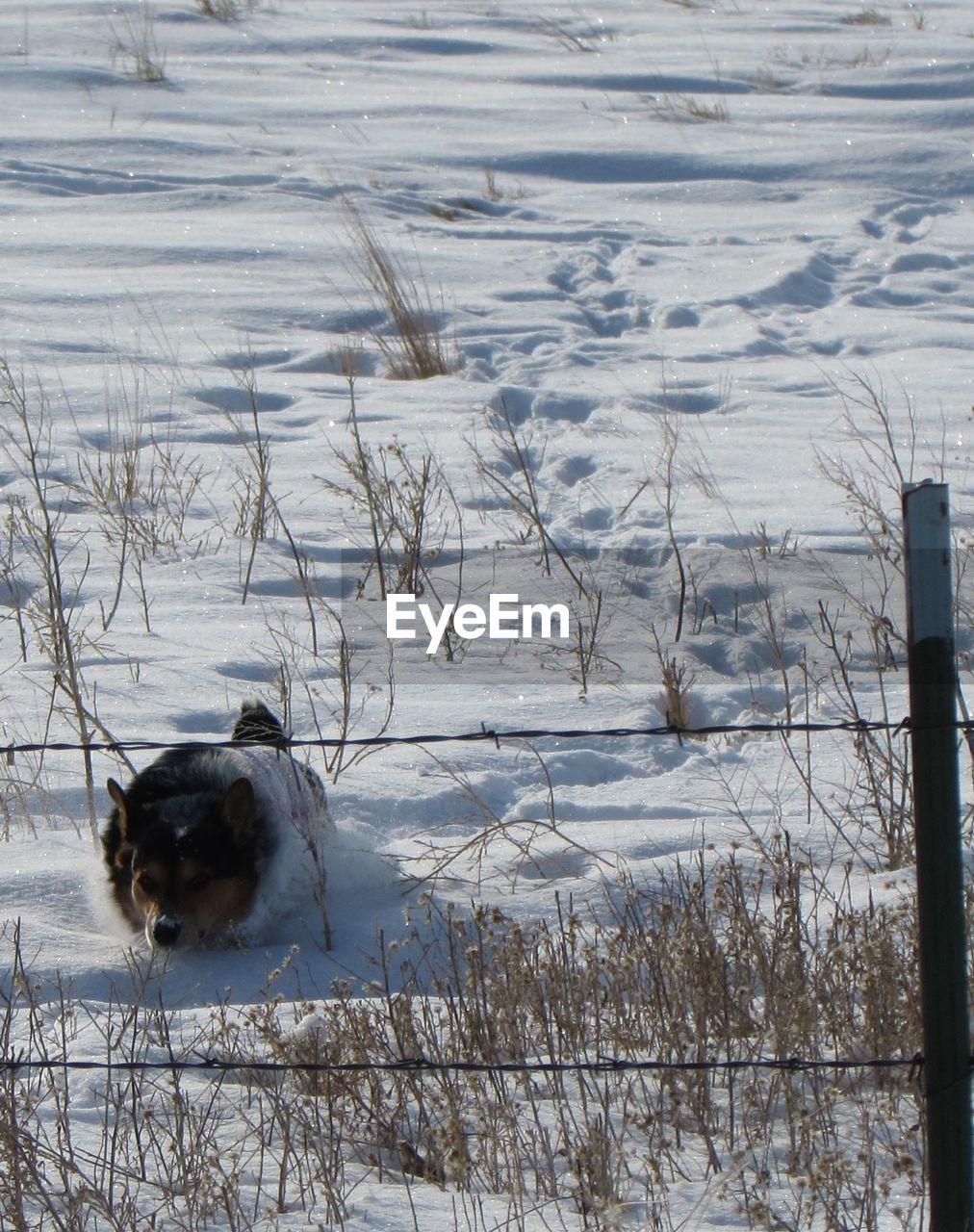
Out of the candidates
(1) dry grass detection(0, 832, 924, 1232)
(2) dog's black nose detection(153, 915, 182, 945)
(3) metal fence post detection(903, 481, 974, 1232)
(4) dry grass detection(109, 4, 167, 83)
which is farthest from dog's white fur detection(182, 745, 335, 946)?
(4) dry grass detection(109, 4, 167, 83)

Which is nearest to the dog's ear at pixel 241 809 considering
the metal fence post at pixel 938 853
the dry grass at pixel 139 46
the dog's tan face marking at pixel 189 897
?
the dog's tan face marking at pixel 189 897

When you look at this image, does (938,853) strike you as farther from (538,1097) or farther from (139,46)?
(139,46)

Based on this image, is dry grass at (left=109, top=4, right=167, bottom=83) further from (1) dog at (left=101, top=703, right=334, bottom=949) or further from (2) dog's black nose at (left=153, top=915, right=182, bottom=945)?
(2) dog's black nose at (left=153, top=915, right=182, bottom=945)

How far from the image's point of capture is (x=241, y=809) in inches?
203

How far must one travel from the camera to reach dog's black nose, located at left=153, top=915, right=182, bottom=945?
190 inches

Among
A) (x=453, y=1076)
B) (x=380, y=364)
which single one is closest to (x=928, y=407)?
(x=380, y=364)

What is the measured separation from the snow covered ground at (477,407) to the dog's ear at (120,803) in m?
0.28

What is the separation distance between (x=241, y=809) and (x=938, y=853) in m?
3.00

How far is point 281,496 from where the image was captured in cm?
861

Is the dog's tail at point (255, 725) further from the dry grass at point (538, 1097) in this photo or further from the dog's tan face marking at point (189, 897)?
the dry grass at point (538, 1097)

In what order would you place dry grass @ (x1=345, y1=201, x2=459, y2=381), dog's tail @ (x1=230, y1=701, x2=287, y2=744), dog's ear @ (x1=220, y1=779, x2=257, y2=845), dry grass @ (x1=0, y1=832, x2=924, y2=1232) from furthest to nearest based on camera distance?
1. dry grass @ (x1=345, y1=201, x2=459, y2=381)
2. dog's tail @ (x1=230, y1=701, x2=287, y2=744)
3. dog's ear @ (x1=220, y1=779, x2=257, y2=845)
4. dry grass @ (x1=0, y1=832, x2=924, y2=1232)

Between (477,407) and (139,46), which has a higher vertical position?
(139,46)

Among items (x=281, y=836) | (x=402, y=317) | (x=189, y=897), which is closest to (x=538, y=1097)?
(x=189, y=897)

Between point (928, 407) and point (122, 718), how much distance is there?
5.78 m
